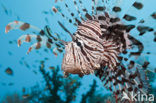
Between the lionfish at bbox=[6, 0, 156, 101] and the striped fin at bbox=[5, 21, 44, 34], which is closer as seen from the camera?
the striped fin at bbox=[5, 21, 44, 34]

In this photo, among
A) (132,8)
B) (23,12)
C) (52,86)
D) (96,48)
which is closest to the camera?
(132,8)

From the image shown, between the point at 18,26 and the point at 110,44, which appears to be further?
the point at 110,44

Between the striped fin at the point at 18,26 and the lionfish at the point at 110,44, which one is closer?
the striped fin at the point at 18,26

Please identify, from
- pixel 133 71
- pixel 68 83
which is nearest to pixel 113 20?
pixel 133 71

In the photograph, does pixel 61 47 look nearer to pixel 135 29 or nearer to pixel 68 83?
pixel 135 29

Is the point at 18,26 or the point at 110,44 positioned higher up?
the point at 18,26

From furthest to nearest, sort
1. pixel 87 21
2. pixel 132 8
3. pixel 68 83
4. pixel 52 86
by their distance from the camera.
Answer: pixel 68 83
pixel 52 86
pixel 87 21
pixel 132 8

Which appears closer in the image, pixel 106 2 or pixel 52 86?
pixel 106 2

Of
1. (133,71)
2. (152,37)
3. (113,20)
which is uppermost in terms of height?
(113,20)
